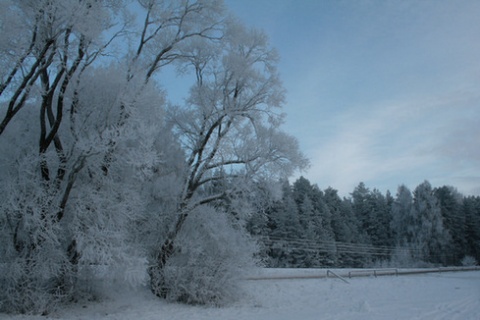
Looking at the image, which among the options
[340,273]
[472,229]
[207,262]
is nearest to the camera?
[207,262]

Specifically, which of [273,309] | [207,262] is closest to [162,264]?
[207,262]

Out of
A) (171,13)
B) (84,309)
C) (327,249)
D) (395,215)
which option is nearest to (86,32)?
(171,13)

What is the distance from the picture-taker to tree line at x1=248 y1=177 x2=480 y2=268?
43719mm

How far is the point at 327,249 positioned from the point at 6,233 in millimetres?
41068

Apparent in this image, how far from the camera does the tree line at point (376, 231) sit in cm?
4372

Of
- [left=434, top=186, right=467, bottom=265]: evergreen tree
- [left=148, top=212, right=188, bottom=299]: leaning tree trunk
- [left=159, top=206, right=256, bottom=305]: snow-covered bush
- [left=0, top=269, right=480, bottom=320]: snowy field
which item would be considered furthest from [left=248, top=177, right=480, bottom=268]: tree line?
[left=148, top=212, right=188, bottom=299]: leaning tree trunk

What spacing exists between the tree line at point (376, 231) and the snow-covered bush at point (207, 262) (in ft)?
85.7

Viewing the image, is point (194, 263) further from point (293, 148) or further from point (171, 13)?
point (171, 13)

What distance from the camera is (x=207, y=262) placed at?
13.4m

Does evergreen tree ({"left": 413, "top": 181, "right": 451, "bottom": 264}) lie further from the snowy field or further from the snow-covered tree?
the snow-covered tree

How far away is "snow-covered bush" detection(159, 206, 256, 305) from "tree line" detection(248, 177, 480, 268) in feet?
85.7

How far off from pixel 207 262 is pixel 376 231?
54.6 metres

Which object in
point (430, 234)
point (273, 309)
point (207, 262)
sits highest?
point (430, 234)

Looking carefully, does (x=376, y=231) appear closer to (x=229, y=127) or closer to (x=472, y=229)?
(x=472, y=229)
